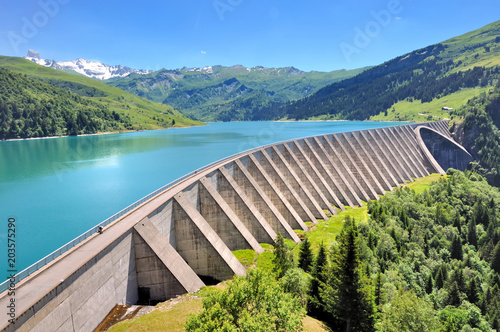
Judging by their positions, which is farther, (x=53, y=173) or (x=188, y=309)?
(x=53, y=173)

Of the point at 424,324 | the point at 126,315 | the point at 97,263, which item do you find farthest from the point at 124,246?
the point at 424,324

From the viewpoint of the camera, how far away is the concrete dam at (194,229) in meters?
16.0

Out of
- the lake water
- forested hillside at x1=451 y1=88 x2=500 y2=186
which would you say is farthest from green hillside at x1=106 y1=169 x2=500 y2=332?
forested hillside at x1=451 y1=88 x2=500 y2=186

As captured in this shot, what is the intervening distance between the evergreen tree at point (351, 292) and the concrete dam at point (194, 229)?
9356 mm

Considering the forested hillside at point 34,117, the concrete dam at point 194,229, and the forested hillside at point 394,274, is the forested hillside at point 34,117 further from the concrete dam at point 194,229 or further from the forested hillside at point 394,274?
the forested hillside at point 394,274

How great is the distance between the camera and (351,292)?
2364 cm

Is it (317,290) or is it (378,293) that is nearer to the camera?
(317,290)

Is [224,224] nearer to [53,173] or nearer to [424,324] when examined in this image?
[424,324]

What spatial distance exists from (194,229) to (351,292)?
14677 millimetres

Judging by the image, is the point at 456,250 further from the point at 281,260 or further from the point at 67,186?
the point at 67,186

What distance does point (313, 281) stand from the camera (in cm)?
2766

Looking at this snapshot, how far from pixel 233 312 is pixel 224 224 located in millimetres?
18844

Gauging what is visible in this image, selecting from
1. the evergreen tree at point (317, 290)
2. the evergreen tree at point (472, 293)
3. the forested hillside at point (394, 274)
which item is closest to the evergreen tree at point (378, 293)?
the forested hillside at point (394, 274)

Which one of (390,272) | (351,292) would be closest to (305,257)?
(351,292)
